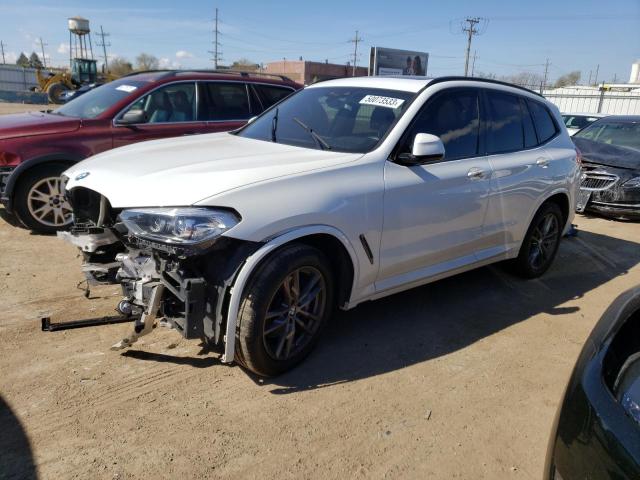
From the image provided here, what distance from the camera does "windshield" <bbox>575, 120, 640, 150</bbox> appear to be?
9.45 m

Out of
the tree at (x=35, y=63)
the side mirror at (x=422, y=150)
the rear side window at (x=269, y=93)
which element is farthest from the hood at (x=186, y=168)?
the tree at (x=35, y=63)

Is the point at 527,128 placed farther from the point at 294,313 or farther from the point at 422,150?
the point at 294,313

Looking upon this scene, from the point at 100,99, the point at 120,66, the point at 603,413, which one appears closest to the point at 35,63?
the point at 120,66

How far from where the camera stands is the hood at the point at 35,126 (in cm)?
554

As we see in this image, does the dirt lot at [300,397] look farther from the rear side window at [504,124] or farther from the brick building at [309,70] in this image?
the brick building at [309,70]

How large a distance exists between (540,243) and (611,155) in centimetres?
469

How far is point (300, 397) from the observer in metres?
3.08

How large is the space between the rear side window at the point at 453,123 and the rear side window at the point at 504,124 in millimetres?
219

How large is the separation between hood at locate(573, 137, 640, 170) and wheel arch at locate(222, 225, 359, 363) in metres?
7.03

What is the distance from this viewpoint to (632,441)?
1561 millimetres

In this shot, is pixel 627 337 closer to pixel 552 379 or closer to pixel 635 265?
pixel 552 379

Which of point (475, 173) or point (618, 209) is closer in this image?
point (475, 173)

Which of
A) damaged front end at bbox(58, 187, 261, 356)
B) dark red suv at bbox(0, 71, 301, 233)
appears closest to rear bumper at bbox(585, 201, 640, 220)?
dark red suv at bbox(0, 71, 301, 233)

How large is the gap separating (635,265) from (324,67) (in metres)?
53.9
